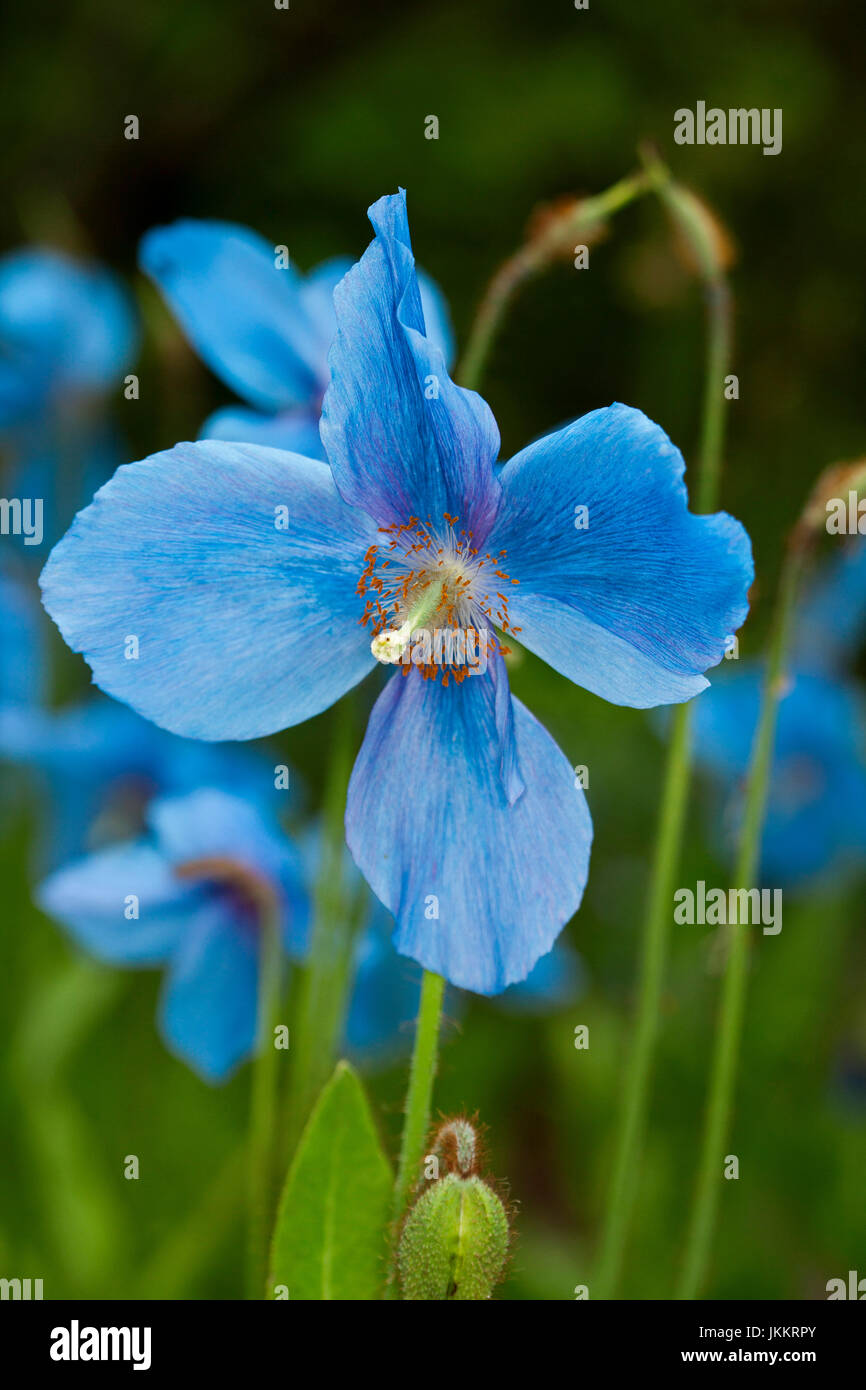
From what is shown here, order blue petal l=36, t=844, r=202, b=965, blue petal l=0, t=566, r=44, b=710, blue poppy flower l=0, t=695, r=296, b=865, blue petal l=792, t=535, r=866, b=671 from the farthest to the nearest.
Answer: blue petal l=792, t=535, r=866, b=671 → blue petal l=0, t=566, r=44, b=710 → blue poppy flower l=0, t=695, r=296, b=865 → blue petal l=36, t=844, r=202, b=965

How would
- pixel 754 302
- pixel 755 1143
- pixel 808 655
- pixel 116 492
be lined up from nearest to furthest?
pixel 116 492 → pixel 755 1143 → pixel 808 655 → pixel 754 302

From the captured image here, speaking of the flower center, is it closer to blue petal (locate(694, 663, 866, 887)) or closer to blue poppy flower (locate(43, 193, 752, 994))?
blue poppy flower (locate(43, 193, 752, 994))

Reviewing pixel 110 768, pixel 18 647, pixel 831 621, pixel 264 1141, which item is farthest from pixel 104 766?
pixel 831 621

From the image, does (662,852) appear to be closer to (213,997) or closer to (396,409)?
(396,409)

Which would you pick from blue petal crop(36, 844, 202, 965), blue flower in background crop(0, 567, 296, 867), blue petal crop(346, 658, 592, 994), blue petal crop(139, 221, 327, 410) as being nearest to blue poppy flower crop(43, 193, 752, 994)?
blue petal crop(346, 658, 592, 994)
